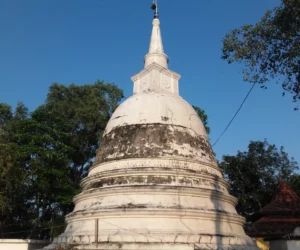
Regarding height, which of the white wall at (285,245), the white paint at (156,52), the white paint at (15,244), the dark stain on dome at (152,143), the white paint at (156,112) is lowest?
the white wall at (285,245)

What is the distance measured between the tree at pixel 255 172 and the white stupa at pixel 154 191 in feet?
49.2

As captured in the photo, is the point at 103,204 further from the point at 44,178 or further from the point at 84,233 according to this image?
the point at 44,178

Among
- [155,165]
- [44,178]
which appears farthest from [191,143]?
[44,178]

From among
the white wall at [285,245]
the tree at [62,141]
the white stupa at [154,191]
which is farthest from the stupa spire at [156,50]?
the white wall at [285,245]

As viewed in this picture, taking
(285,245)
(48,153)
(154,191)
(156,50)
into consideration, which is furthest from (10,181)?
(285,245)

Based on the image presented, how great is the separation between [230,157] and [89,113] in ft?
41.0

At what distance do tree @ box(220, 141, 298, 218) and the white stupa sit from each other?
591 inches

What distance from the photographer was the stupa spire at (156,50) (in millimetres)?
15625

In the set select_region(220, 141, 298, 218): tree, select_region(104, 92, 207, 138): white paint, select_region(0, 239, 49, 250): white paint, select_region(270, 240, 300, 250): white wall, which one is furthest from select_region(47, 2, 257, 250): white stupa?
select_region(220, 141, 298, 218): tree

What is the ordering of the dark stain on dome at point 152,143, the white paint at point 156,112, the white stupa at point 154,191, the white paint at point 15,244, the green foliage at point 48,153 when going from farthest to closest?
the green foliage at point 48,153, the white paint at point 15,244, the white paint at point 156,112, the dark stain on dome at point 152,143, the white stupa at point 154,191

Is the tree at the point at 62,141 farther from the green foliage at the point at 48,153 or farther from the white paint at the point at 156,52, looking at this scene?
the white paint at the point at 156,52

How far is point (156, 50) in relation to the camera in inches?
631

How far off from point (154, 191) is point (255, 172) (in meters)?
18.5

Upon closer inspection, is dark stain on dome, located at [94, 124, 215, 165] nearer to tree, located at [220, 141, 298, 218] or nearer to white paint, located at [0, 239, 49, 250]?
white paint, located at [0, 239, 49, 250]
